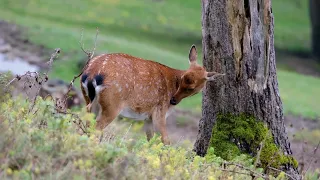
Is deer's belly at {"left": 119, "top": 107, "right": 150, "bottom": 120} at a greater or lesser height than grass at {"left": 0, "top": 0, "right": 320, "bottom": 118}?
lesser

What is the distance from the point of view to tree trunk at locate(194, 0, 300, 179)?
9578 millimetres

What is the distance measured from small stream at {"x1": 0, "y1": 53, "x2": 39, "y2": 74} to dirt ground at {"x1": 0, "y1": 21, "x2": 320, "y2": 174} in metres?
0.25

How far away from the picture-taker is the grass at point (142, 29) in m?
22.5

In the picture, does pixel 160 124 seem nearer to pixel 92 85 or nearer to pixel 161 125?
pixel 161 125

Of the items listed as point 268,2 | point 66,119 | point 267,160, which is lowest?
point 267,160

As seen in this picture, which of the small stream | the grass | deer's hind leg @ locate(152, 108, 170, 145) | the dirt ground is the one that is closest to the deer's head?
deer's hind leg @ locate(152, 108, 170, 145)

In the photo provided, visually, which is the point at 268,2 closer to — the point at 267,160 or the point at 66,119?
the point at 267,160

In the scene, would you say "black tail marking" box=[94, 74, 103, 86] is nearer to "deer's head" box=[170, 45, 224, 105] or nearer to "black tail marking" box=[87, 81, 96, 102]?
"black tail marking" box=[87, 81, 96, 102]

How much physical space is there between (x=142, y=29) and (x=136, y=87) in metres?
20.8

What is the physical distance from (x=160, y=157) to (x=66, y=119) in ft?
4.35

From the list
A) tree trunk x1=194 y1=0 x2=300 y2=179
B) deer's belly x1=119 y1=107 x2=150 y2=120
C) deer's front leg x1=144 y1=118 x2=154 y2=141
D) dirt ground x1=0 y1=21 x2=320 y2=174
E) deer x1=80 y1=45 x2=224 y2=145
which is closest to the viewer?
tree trunk x1=194 y1=0 x2=300 y2=179

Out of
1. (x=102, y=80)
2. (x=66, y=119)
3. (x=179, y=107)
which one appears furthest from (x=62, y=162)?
(x=179, y=107)

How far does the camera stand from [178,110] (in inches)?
766

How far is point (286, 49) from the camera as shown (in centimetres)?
3147
